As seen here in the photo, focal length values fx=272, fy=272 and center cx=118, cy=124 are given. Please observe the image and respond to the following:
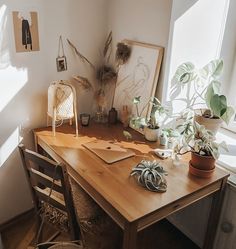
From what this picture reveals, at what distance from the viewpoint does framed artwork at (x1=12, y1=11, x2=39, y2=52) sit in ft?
5.18

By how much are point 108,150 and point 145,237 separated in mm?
742

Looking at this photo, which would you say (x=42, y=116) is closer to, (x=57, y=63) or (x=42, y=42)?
(x=57, y=63)

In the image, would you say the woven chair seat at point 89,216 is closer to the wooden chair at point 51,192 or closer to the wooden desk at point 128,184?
the wooden chair at point 51,192

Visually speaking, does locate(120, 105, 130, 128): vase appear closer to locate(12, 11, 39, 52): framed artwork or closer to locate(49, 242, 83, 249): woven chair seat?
locate(12, 11, 39, 52): framed artwork

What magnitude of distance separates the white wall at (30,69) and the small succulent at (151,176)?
0.87m

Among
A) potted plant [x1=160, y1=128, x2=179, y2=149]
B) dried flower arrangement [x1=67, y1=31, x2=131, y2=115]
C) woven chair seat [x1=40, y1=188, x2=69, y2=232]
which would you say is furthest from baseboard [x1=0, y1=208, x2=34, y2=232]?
potted plant [x1=160, y1=128, x2=179, y2=149]

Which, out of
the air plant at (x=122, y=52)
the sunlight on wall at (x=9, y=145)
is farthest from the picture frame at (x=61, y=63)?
the sunlight on wall at (x=9, y=145)

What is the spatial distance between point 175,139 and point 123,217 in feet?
1.85

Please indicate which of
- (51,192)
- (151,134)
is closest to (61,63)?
(151,134)

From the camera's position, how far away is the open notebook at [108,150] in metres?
1.52

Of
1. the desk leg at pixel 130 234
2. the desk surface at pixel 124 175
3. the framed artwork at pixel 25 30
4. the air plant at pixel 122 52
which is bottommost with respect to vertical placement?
the desk leg at pixel 130 234

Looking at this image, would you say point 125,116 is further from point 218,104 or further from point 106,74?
point 218,104

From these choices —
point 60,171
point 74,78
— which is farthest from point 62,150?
point 74,78

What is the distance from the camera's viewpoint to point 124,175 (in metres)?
1.37
